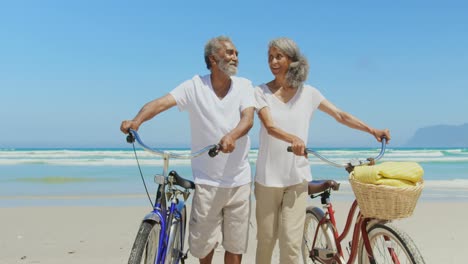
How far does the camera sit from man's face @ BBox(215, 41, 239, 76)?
11.0ft

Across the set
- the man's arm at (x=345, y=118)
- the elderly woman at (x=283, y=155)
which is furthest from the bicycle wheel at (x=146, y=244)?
the man's arm at (x=345, y=118)

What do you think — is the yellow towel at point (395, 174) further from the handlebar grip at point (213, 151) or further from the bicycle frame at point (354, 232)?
the handlebar grip at point (213, 151)

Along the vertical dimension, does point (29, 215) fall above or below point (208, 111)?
below

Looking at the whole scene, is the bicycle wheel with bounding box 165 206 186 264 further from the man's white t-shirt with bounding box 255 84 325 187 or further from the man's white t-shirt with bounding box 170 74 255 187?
the man's white t-shirt with bounding box 255 84 325 187

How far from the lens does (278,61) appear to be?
348cm

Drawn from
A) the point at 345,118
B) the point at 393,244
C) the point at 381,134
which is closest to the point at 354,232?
the point at 393,244

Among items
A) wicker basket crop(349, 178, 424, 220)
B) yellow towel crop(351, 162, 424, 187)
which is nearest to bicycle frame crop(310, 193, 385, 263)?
wicker basket crop(349, 178, 424, 220)

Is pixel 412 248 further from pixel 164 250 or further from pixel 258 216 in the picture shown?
pixel 164 250

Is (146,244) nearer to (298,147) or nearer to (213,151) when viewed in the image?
(213,151)

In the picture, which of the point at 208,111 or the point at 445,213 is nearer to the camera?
the point at 208,111

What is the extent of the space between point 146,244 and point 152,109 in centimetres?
91

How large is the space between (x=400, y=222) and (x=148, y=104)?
601 cm

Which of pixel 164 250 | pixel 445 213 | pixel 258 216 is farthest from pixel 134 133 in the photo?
pixel 445 213

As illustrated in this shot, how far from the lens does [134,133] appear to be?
295cm
